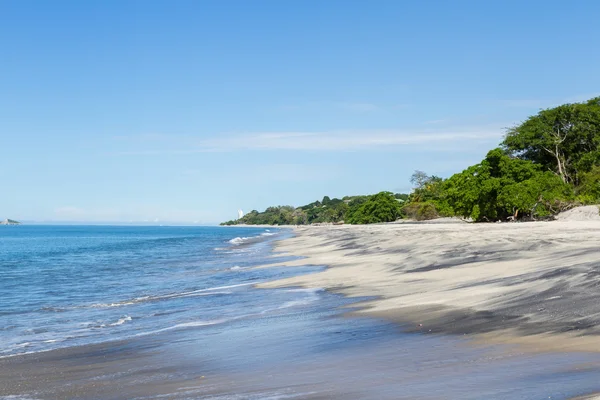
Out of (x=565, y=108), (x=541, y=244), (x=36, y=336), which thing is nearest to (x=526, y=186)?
(x=565, y=108)

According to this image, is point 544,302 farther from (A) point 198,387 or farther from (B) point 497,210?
(B) point 497,210

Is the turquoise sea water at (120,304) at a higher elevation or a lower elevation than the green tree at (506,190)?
lower

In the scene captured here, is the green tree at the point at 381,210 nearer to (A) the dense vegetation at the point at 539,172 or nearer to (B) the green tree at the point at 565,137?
(A) the dense vegetation at the point at 539,172

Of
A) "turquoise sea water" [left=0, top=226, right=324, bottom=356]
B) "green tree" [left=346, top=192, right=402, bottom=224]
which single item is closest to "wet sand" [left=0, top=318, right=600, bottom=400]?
"turquoise sea water" [left=0, top=226, right=324, bottom=356]

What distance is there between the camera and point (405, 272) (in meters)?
21.4

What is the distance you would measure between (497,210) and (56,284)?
171ft

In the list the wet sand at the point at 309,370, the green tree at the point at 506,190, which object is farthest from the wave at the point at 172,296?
the green tree at the point at 506,190

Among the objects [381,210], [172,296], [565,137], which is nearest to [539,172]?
[565,137]

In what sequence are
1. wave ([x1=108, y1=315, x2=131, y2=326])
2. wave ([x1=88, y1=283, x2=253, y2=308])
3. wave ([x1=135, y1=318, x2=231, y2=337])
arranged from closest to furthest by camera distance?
wave ([x1=135, y1=318, x2=231, y2=337])
wave ([x1=108, y1=315, x2=131, y2=326])
wave ([x1=88, y1=283, x2=253, y2=308])

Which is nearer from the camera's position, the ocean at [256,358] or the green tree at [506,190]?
the ocean at [256,358]

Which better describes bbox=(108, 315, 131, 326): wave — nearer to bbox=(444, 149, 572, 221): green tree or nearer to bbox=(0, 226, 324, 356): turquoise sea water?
bbox=(0, 226, 324, 356): turquoise sea water

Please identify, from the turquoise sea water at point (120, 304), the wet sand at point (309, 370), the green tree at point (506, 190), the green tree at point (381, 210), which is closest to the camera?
the wet sand at point (309, 370)

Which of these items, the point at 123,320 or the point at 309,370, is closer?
the point at 309,370

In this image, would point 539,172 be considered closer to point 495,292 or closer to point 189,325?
point 495,292
